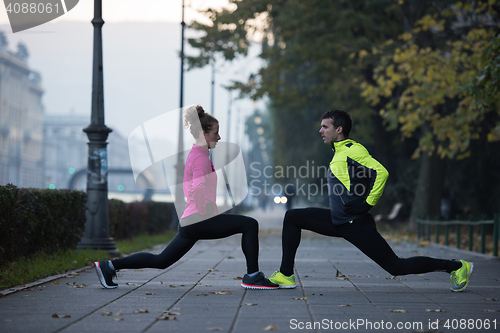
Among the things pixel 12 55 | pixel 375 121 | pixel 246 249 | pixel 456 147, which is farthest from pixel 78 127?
pixel 246 249

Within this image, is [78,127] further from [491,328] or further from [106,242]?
[491,328]

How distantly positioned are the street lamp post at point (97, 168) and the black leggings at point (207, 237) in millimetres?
4501

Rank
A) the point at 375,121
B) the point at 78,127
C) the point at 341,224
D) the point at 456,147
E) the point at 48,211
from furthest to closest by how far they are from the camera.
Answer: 1. the point at 78,127
2. the point at 375,121
3. the point at 456,147
4. the point at 48,211
5. the point at 341,224

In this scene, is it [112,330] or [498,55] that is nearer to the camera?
[112,330]

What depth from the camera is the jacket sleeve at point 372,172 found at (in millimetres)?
6156

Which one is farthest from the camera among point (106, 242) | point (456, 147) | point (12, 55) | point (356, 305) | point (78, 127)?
point (78, 127)

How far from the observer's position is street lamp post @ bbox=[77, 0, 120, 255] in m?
11.1

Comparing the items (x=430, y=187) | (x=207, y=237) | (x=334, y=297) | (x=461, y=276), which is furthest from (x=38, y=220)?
(x=430, y=187)

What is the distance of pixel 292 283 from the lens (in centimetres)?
681

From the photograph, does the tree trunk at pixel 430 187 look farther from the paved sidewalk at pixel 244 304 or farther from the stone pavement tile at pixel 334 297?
the stone pavement tile at pixel 334 297

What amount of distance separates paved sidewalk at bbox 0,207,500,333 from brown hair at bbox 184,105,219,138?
5.51ft

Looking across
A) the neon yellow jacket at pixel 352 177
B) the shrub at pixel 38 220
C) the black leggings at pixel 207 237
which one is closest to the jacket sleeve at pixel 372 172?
the neon yellow jacket at pixel 352 177

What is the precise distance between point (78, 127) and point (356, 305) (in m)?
112

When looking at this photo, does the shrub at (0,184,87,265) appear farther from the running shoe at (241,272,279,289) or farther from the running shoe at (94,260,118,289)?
the running shoe at (241,272,279,289)
